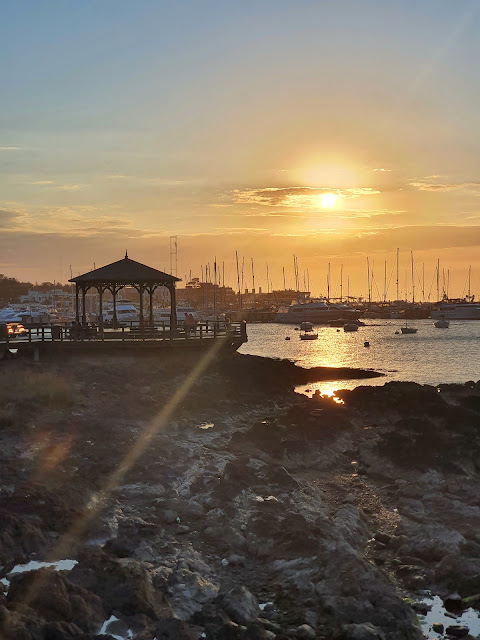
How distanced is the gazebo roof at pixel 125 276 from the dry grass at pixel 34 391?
985 cm

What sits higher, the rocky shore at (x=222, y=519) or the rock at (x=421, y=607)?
the rocky shore at (x=222, y=519)

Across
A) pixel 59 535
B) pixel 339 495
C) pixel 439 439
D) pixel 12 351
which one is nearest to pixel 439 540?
pixel 339 495

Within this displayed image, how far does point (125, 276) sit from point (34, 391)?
13.4 meters

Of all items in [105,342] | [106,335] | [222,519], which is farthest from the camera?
[106,335]

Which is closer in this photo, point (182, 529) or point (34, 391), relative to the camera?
point (182, 529)

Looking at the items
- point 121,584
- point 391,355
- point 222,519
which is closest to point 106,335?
point 222,519

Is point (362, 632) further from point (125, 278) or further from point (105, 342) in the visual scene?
point (125, 278)

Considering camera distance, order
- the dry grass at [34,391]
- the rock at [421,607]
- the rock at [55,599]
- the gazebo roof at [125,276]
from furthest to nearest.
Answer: the gazebo roof at [125,276], the dry grass at [34,391], the rock at [421,607], the rock at [55,599]

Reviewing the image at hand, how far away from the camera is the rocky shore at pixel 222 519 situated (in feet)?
34.9

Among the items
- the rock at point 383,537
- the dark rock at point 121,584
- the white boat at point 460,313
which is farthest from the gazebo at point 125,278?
the white boat at point 460,313

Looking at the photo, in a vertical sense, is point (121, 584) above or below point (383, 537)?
above

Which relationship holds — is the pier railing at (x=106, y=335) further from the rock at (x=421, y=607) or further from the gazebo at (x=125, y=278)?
the rock at (x=421, y=607)

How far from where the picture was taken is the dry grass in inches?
926

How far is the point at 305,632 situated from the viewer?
1052 cm
